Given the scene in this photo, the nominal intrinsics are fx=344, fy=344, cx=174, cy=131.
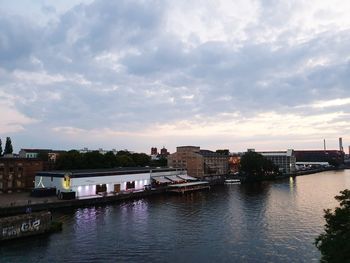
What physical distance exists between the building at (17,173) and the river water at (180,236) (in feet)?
79.6

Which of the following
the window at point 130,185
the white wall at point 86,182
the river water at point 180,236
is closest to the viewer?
the river water at point 180,236

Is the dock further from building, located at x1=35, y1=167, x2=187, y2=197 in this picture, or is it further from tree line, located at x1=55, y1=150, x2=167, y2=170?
tree line, located at x1=55, y1=150, x2=167, y2=170

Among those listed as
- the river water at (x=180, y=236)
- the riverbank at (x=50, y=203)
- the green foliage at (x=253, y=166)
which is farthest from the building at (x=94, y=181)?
the green foliage at (x=253, y=166)

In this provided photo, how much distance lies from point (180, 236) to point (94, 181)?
122ft

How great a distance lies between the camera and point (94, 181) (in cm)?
7194

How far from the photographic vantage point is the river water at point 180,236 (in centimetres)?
3188

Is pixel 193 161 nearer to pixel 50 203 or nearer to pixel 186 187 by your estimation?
pixel 186 187

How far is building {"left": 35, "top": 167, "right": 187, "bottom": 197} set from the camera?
2645 inches

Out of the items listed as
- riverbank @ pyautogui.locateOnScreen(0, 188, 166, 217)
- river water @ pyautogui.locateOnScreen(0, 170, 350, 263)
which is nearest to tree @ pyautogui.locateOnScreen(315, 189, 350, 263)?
river water @ pyautogui.locateOnScreen(0, 170, 350, 263)

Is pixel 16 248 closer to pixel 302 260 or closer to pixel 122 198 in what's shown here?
pixel 302 260

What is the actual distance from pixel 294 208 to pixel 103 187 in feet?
129

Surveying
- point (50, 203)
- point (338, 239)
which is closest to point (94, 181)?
point (50, 203)

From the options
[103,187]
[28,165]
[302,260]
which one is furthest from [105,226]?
[28,165]

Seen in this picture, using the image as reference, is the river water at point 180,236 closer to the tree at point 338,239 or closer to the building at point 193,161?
the tree at point 338,239
